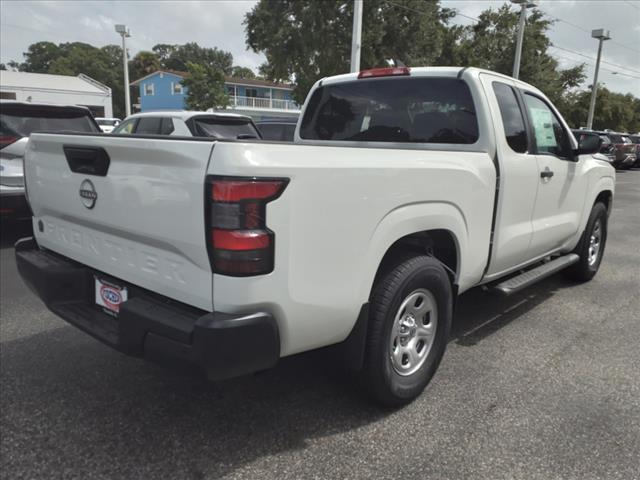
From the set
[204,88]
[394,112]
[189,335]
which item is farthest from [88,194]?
[204,88]

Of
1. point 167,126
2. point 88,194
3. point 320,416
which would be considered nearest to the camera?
point 88,194

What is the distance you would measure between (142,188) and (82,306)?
3.02ft

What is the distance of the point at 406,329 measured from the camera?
2.89m

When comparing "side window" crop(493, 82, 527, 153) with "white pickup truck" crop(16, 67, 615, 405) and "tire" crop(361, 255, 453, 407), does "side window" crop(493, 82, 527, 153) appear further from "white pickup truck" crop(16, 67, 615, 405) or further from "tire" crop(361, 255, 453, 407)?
"tire" crop(361, 255, 453, 407)

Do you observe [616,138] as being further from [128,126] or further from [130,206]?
[130,206]

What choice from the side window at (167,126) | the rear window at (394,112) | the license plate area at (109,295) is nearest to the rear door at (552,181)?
the rear window at (394,112)

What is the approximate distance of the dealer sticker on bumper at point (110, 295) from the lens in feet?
8.41

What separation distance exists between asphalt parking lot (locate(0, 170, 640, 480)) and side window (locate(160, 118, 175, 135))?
235 inches

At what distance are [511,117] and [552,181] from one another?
757 millimetres

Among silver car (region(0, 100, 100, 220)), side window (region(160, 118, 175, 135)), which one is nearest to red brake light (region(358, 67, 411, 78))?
silver car (region(0, 100, 100, 220))

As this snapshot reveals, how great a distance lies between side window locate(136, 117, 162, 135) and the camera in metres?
9.79

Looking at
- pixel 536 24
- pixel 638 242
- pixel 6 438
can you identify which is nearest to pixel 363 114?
pixel 6 438

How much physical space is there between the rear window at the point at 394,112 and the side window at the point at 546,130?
76 centimetres

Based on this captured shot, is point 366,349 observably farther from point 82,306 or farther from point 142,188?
point 82,306
